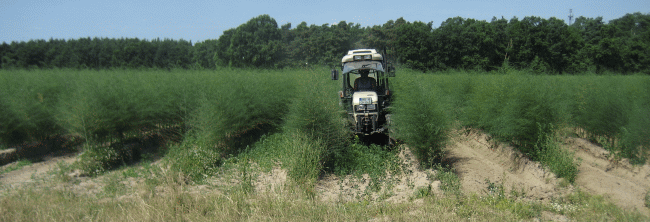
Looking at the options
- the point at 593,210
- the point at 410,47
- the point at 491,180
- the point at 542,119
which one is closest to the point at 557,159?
the point at 542,119

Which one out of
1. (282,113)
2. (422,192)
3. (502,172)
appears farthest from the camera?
(282,113)

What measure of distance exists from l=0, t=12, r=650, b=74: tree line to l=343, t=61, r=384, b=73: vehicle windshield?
974 centimetres

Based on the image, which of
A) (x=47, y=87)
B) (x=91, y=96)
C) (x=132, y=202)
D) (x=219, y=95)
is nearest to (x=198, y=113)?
(x=219, y=95)

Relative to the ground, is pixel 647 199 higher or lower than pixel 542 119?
lower

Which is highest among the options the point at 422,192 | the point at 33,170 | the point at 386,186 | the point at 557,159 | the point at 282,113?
the point at 282,113

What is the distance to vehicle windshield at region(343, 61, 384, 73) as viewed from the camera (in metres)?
9.02

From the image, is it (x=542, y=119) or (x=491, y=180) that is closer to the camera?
(x=491, y=180)

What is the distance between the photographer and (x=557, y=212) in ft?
18.0

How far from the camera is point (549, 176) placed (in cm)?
678

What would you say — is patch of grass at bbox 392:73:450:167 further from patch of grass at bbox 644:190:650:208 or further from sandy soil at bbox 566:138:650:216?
patch of grass at bbox 644:190:650:208

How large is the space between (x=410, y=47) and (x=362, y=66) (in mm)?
20348

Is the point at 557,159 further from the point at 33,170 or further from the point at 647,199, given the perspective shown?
the point at 33,170

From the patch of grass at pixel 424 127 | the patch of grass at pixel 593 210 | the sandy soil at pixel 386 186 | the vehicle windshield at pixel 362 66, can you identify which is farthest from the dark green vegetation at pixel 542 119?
the vehicle windshield at pixel 362 66

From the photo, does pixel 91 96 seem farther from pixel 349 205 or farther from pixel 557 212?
pixel 557 212
